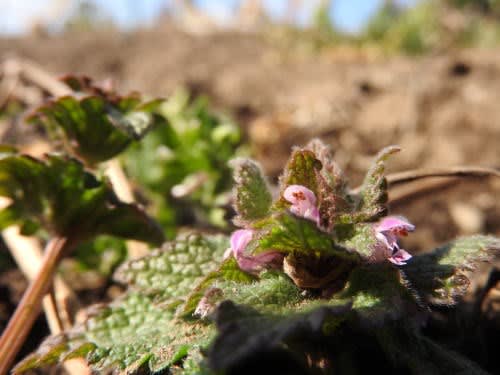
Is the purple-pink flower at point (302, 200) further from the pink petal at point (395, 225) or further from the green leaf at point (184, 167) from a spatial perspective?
the green leaf at point (184, 167)

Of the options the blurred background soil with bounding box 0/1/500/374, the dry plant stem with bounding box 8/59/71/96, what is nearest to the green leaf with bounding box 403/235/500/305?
the blurred background soil with bounding box 0/1/500/374

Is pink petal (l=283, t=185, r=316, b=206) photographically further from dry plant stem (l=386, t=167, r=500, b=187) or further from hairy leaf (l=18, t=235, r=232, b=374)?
dry plant stem (l=386, t=167, r=500, b=187)

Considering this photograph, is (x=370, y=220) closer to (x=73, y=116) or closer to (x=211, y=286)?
(x=211, y=286)

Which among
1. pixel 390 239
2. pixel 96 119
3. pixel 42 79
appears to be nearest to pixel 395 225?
pixel 390 239

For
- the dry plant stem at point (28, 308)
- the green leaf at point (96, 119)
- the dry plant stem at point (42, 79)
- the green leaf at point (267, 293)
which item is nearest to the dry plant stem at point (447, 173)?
the green leaf at point (267, 293)

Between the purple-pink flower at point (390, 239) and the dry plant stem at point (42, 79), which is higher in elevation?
the dry plant stem at point (42, 79)

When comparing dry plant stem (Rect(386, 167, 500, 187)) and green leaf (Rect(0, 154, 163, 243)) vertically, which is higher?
green leaf (Rect(0, 154, 163, 243))
